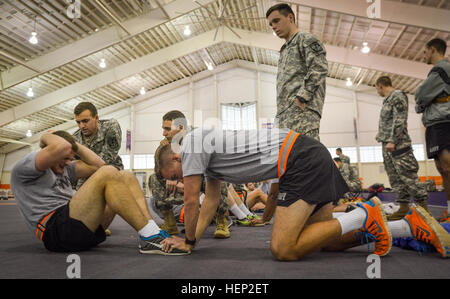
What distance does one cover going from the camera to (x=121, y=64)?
474 inches

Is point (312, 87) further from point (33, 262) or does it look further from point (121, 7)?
point (121, 7)

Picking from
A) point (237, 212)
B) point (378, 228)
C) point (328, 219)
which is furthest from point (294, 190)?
point (237, 212)

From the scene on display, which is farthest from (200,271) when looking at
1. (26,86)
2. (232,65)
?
(232,65)

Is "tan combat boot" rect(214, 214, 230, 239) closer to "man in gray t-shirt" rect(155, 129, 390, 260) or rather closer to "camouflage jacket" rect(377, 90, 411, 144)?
"man in gray t-shirt" rect(155, 129, 390, 260)

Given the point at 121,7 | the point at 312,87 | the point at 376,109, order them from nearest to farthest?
the point at 312,87, the point at 121,7, the point at 376,109

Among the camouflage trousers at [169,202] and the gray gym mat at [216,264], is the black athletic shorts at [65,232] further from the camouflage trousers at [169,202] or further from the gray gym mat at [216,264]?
the camouflage trousers at [169,202]

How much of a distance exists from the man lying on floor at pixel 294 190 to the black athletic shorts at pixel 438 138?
1191 mm

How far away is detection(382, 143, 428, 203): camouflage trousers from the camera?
313 centimetres

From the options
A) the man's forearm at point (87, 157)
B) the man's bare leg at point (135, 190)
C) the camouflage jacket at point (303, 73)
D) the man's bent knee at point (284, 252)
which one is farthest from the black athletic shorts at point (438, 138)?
the man's forearm at point (87, 157)

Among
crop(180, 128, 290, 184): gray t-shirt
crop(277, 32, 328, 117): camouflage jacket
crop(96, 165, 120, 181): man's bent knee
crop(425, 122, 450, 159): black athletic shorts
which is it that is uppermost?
crop(277, 32, 328, 117): camouflage jacket

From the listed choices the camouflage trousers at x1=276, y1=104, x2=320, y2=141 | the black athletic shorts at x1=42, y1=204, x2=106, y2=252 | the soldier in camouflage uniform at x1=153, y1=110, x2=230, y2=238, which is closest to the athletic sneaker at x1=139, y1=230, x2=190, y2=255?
the black athletic shorts at x1=42, y1=204, x2=106, y2=252

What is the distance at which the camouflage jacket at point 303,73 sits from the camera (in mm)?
2123

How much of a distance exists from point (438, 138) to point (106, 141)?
3.05 metres

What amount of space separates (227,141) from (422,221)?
1.17 meters
